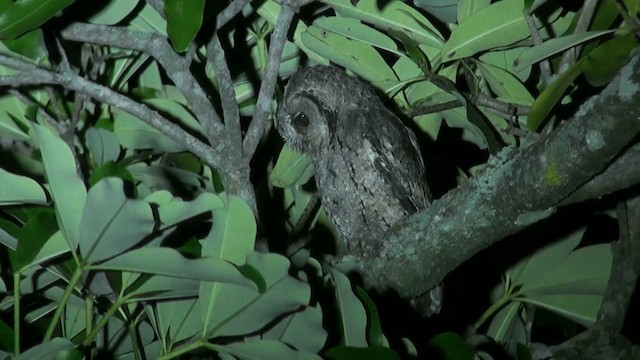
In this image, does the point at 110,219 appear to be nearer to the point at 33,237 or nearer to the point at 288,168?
the point at 33,237

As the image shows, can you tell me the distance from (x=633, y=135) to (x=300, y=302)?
15.7 inches

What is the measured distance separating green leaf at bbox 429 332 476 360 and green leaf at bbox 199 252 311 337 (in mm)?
250

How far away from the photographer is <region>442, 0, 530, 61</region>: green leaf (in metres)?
1.08

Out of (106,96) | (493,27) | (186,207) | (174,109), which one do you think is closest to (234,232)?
(186,207)

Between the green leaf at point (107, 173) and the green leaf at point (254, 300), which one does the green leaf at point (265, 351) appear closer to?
the green leaf at point (254, 300)

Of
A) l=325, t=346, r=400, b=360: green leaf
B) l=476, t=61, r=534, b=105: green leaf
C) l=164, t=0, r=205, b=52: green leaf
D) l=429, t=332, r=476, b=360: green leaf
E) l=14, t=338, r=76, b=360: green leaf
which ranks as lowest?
l=429, t=332, r=476, b=360: green leaf

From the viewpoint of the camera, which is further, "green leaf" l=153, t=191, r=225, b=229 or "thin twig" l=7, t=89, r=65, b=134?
"thin twig" l=7, t=89, r=65, b=134

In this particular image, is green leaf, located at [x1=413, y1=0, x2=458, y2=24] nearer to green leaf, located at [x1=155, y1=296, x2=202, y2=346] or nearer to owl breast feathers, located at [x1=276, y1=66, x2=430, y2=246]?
owl breast feathers, located at [x1=276, y1=66, x2=430, y2=246]

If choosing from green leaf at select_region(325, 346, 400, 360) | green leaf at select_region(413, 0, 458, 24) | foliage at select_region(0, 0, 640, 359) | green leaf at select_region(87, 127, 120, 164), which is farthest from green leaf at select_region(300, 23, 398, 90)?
green leaf at select_region(325, 346, 400, 360)

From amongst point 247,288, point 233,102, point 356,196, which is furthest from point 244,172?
point 356,196

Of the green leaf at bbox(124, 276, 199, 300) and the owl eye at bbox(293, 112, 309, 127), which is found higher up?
the green leaf at bbox(124, 276, 199, 300)

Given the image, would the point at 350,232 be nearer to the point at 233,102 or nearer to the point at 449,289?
the point at 449,289

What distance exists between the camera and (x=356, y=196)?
1659mm

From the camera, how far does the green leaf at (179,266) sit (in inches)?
28.4
